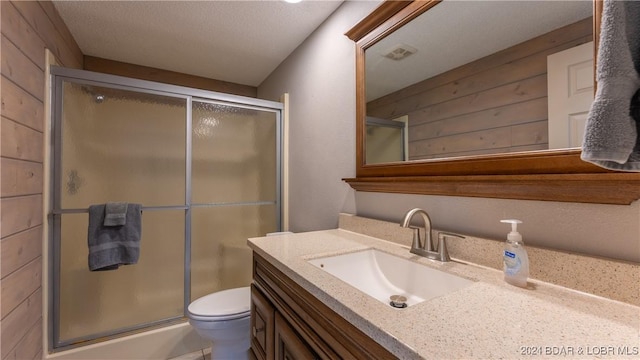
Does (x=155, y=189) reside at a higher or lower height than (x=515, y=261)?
higher

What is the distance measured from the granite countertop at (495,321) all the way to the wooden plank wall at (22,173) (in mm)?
1342

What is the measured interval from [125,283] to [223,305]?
74 centimetres

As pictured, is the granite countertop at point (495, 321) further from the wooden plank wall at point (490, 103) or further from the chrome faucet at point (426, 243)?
the wooden plank wall at point (490, 103)

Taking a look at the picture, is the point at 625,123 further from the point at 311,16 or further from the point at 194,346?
the point at 194,346

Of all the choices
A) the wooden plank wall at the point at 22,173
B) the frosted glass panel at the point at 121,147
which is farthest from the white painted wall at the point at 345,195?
the wooden plank wall at the point at 22,173

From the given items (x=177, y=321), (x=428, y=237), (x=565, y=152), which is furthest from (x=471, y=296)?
(x=177, y=321)

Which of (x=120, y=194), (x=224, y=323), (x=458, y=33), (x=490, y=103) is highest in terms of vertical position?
(x=458, y=33)

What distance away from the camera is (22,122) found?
1.26m

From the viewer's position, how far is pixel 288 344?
82 cm

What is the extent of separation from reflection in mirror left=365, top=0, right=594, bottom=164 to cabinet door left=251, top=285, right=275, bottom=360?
825 mm

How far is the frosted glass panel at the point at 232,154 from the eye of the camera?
6.40 ft

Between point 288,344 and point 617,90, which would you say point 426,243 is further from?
point 617,90

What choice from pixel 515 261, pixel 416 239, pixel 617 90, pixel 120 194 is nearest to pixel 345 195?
pixel 416 239

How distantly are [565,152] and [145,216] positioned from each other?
6.95 feet
